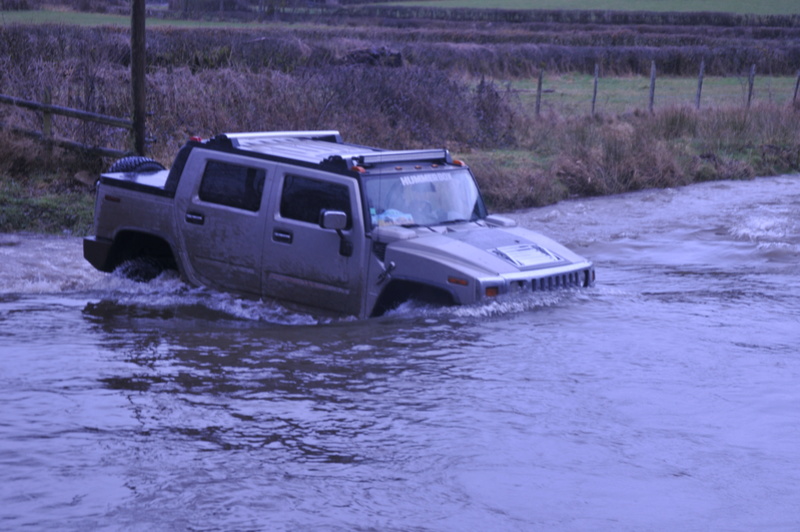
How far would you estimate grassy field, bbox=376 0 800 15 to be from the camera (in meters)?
76.2

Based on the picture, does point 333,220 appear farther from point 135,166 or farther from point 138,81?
point 138,81

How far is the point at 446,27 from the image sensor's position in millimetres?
66000

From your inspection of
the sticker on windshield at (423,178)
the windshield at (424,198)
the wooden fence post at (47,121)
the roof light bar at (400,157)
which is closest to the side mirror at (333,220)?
the windshield at (424,198)

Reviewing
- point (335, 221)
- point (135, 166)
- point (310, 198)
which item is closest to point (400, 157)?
point (310, 198)

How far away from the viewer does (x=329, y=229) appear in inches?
323

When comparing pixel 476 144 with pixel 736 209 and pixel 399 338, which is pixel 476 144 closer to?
pixel 736 209

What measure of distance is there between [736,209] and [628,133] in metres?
5.05

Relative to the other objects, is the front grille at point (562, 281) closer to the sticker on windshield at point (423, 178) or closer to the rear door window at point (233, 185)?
the sticker on windshield at point (423, 178)

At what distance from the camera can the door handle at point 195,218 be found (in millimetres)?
8914

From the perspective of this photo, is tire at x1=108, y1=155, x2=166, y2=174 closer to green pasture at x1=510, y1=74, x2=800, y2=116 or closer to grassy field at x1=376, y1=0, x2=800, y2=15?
green pasture at x1=510, y1=74, x2=800, y2=116

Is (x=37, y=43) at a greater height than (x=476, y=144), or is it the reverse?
(x=37, y=43)

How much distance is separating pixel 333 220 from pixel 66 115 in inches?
387

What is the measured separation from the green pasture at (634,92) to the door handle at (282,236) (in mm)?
18892

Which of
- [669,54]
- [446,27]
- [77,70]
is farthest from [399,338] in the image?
[446,27]
